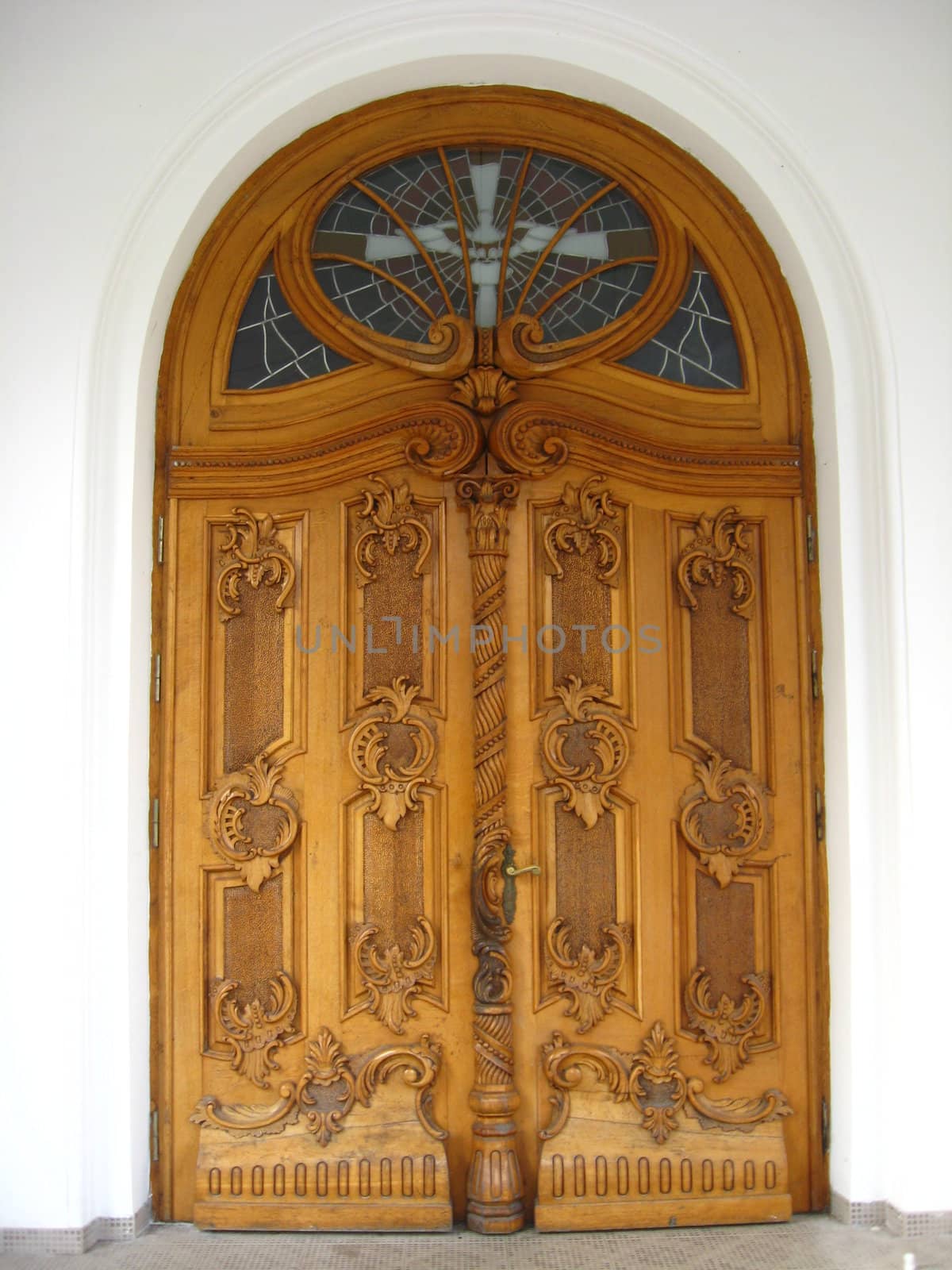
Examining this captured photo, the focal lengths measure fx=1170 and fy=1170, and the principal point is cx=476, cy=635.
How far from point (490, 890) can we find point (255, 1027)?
78cm

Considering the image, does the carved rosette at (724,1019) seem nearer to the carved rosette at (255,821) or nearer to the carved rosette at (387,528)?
the carved rosette at (255,821)

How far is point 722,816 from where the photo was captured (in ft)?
11.3

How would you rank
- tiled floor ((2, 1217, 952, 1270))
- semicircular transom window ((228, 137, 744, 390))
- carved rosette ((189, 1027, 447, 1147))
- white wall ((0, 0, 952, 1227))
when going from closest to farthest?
tiled floor ((2, 1217, 952, 1270)) < white wall ((0, 0, 952, 1227)) < carved rosette ((189, 1027, 447, 1147)) < semicircular transom window ((228, 137, 744, 390))

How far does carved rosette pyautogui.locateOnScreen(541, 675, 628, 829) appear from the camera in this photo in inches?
134

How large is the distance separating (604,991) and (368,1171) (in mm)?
837

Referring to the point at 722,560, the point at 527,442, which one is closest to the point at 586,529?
the point at 527,442

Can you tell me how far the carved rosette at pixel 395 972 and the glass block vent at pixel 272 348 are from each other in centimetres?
167

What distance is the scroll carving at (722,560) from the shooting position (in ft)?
11.5

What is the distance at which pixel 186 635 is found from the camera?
11.3ft

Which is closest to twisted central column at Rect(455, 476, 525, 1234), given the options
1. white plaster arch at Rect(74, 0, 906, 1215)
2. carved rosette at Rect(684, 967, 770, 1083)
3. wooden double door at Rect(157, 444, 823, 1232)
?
wooden double door at Rect(157, 444, 823, 1232)

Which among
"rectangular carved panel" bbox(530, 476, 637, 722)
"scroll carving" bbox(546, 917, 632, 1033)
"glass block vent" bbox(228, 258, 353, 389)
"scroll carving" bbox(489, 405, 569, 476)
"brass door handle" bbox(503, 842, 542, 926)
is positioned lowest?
"scroll carving" bbox(546, 917, 632, 1033)

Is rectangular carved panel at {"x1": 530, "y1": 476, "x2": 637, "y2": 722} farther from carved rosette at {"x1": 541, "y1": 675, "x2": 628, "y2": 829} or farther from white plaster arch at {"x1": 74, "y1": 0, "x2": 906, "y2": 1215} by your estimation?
white plaster arch at {"x1": 74, "y1": 0, "x2": 906, "y2": 1215}

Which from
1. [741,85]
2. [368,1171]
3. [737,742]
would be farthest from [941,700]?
[368,1171]

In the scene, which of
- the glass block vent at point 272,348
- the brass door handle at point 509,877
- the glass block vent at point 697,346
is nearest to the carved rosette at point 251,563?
the glass block vent at point 272,348
